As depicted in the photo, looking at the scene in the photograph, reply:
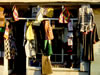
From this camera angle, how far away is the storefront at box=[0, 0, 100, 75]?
541cm

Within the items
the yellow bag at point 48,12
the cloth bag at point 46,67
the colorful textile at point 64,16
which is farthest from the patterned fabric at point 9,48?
the colorful textile at point 64,16

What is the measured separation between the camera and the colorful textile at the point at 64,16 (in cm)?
543

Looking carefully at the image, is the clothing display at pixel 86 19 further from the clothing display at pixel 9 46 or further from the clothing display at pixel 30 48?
the clothing display at pixel 9 46

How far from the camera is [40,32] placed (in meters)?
5.56

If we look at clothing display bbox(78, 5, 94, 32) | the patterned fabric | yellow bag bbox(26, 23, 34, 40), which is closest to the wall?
the patterned fabric

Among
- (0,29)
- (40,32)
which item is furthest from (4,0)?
(40,32)

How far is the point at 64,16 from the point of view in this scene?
545 cm

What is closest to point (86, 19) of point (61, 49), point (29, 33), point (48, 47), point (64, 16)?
point (64, 16)

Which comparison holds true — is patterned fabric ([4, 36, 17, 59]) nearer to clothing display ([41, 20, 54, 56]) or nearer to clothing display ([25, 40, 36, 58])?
clothing display ([25, 40, 36, 58])

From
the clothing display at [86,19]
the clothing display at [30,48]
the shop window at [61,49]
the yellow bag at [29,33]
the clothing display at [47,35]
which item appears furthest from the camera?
the shop window at [61,49]

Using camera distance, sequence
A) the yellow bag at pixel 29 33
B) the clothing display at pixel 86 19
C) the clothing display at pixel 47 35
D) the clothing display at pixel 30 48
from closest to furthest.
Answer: the clothing display at pixel 86 19 → the clothing display at pixel 47 35 → the yellow bag at pixel 29 33 → the clothing display at pixel 30 48

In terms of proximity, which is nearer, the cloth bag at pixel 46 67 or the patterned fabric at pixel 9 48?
the cloth bag at pixel 46 67

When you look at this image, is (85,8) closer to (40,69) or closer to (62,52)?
(62,52)

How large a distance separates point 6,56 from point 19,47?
1.53 m
